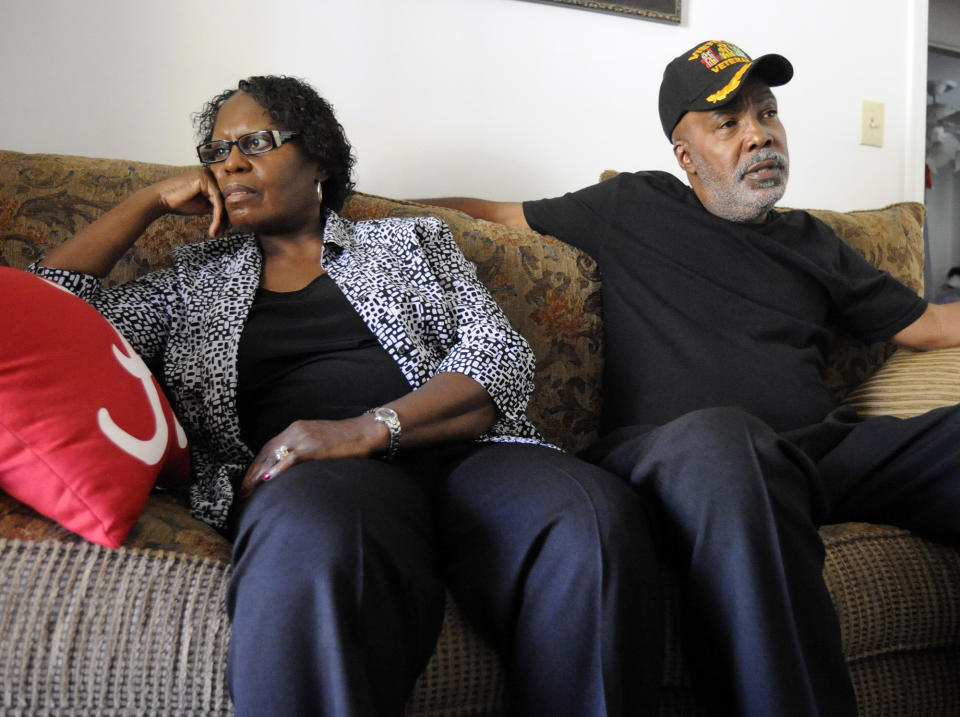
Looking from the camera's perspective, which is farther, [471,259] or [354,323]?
[471,259]

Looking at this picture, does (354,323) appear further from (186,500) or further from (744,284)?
(744,284)

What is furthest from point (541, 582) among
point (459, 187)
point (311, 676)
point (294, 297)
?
point (459, 187)

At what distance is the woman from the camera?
778 millimetres

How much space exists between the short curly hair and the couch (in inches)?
3.7

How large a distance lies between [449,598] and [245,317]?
51 centimetres

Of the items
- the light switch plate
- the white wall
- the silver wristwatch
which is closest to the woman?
the silver wristwatch

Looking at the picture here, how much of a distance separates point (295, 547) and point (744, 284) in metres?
1.04

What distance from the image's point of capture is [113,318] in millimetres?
1151

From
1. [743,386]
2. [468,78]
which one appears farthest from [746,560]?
[468,78]

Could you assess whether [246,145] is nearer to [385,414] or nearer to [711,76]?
[385,414]

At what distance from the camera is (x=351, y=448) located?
3.31 feet

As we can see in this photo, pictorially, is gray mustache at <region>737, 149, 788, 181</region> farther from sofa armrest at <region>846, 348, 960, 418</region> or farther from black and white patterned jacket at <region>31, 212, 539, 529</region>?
black and white patterned jacket at <region>31, 212, 539, 529</region>

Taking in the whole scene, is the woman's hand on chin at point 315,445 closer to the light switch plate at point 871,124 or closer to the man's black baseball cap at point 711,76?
the man's black baseball cap at point 711,76

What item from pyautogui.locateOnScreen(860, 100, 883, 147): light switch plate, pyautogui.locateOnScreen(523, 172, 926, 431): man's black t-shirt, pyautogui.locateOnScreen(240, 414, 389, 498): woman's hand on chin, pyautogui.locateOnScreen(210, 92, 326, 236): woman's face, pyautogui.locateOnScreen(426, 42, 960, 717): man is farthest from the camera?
pyautogui.locateOnScreen(860, 100, 883, 147): light switch plate
